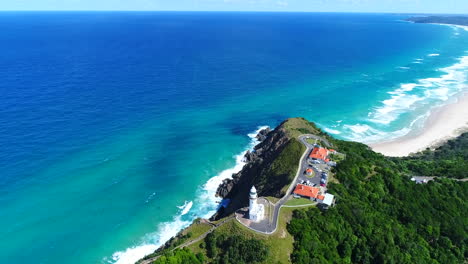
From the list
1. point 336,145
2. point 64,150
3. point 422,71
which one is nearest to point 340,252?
point 336,145

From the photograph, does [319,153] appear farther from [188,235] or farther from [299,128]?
[188,235]

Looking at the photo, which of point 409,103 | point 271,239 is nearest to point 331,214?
point 271,239

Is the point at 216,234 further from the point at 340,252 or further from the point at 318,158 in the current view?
the point at 318,158

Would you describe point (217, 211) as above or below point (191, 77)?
below

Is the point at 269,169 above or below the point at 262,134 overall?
above

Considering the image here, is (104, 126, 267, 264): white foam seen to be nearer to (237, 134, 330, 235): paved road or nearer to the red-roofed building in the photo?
(237, 134, 330, 235): paved road
